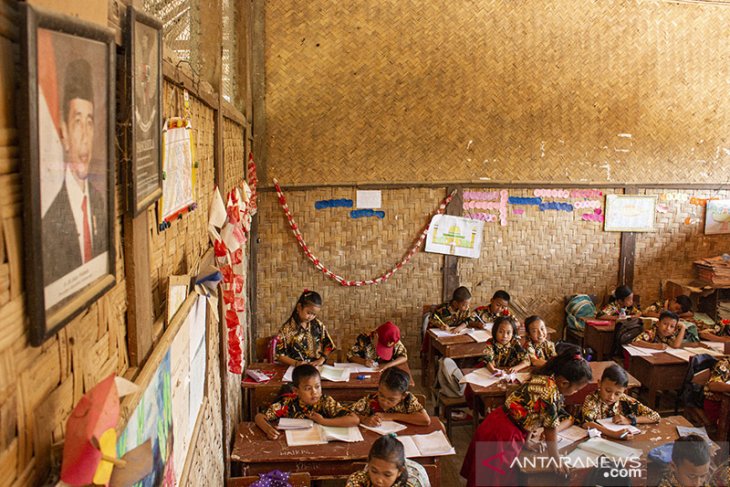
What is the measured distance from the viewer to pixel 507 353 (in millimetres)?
6227

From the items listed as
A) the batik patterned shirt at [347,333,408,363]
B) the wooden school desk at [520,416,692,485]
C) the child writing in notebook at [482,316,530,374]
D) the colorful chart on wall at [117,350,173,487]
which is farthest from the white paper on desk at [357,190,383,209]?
the colorful chart on wall at [117,350,173,487]

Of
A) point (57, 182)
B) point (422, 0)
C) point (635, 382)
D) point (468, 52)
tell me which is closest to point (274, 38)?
point (422, 0)

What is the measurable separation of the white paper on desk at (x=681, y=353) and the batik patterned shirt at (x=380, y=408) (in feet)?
10.1

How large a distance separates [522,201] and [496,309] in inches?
66.2

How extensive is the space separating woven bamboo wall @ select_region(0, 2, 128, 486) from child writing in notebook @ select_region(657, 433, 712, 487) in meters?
3.51

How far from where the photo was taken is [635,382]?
5707mm

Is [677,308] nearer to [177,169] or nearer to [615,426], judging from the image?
[615,426]

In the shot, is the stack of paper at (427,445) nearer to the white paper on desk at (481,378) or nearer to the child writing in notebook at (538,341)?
the white paper on desk at (481,378)

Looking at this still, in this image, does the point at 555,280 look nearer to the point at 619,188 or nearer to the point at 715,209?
the point at 619,188

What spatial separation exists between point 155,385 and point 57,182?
3.35 feet

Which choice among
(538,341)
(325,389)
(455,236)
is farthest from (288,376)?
(455,236)

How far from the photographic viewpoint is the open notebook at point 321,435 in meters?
4.37

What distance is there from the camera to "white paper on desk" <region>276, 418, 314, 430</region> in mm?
4562

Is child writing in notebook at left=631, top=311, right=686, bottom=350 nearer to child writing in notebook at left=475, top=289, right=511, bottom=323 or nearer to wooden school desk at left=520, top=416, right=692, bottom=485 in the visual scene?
A: child writing in notebook at left=475, top=289, right=511, bottom=323
